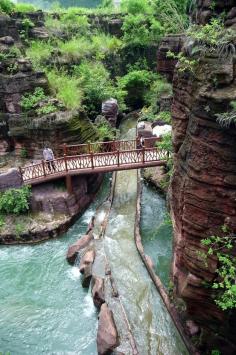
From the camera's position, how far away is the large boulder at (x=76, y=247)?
47.4ft

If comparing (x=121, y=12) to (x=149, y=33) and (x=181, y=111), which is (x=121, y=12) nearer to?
(x=149, y=33)

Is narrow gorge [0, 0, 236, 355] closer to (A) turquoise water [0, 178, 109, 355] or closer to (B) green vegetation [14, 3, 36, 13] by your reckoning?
(A) turquoise water [0, 178, 109, 355]

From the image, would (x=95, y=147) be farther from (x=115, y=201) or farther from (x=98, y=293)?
(x=98, y=293)

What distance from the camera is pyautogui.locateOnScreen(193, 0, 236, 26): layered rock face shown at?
286 inches

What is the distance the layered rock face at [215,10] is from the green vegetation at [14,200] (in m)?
10.7

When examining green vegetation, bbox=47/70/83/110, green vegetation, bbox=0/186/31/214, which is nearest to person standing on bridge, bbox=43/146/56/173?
green vegetation, bbox=0/186/31/214

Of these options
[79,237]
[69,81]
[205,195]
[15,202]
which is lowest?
[79,237]

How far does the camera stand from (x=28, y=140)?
18.9 m

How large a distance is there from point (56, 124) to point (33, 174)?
2.77 m

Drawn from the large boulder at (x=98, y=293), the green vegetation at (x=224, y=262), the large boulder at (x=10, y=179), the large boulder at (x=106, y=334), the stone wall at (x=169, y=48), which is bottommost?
the large boulder at (x=98, y=293)

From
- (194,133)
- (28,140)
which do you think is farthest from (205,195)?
(28,140)

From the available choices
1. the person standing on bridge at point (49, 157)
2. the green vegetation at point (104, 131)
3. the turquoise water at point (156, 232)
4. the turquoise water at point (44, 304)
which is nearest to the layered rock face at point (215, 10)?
the turquoise water at point (156, 232)

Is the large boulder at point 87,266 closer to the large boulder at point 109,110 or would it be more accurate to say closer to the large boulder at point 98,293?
the large boulder at point 98,293

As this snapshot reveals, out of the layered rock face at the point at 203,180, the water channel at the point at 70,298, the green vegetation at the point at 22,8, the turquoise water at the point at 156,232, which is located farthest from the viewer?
the green vegetation at the point at 22,8
